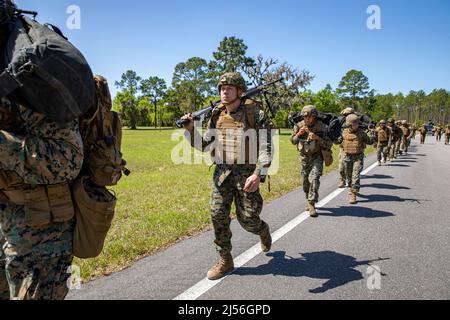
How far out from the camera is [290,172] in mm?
12398

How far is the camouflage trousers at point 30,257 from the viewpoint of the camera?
1.94 metres

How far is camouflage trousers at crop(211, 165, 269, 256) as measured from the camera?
156 inches

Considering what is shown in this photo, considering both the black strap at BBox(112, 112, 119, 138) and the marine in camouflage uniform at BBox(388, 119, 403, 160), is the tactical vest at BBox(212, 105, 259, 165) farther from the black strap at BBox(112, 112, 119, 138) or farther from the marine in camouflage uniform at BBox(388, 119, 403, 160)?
the marine in camouflage uniform at BBox(388, 119, 403, 160)

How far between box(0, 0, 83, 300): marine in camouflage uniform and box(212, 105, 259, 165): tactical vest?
7.39 feet

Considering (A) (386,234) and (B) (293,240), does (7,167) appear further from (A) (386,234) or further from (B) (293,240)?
(A) (386,234)

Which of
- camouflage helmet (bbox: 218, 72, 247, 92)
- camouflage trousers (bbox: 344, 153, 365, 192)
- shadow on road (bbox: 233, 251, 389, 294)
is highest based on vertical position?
camouflage helmet (bbox: 218, 72, 247, 92)

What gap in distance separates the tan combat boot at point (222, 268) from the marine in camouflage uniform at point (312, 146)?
3.09 meters

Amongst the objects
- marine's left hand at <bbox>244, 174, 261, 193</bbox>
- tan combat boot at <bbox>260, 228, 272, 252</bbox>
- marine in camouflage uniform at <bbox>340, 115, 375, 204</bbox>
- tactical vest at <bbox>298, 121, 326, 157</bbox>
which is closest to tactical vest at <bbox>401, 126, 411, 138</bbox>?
marine in camouflage uniform at <bbox>340, 115, 375, 204</bbox>

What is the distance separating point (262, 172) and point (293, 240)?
5.81 ft

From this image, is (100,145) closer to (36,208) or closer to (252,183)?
(36,208)

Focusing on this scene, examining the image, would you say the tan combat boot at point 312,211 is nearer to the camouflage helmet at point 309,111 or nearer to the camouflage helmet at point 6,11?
the camouflage helmet at point 309,111

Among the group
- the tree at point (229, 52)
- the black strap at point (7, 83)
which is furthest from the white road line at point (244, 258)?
the tree at point (229, 52)

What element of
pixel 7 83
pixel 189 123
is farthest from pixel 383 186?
pixel 7 83

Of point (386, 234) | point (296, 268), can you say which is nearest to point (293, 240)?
point (296, 268)
